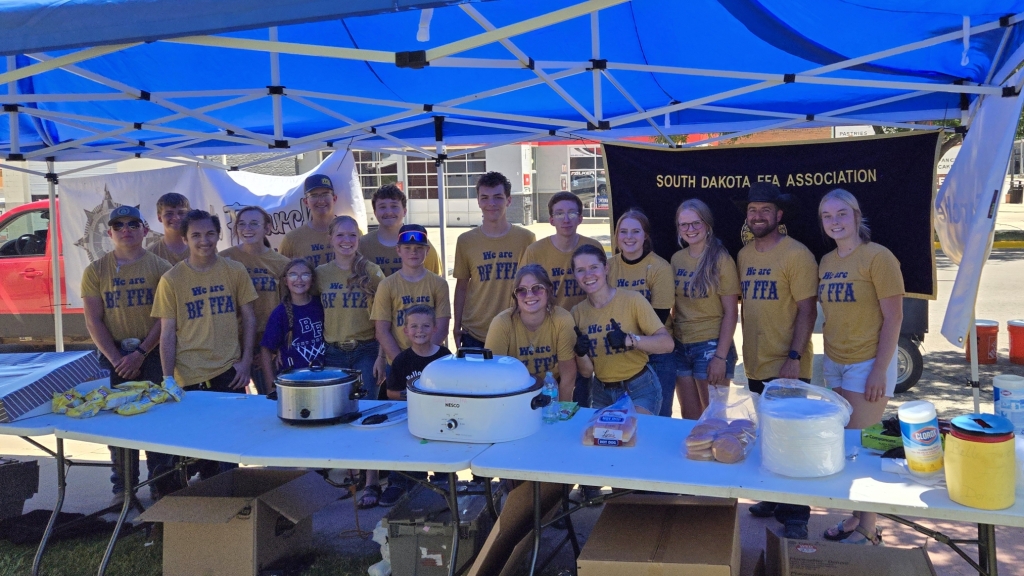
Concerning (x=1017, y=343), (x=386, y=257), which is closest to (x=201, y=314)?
(x=386, y=257)

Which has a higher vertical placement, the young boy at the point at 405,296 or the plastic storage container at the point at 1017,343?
the young boy at the point at 405,296

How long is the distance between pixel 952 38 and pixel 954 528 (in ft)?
7.87

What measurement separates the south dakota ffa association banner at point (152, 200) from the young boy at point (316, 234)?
182 cm

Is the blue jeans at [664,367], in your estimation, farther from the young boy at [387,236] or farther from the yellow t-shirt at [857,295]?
the young boy at [387,236]

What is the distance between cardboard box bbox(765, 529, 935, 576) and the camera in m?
2.87

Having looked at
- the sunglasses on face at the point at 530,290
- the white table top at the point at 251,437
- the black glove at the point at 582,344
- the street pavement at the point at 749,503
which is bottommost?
the street pavement at the point at 749,503

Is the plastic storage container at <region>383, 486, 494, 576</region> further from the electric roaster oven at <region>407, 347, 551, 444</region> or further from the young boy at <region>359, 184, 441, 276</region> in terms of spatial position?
the young boy at <region>359, 184, 441, 276</region>

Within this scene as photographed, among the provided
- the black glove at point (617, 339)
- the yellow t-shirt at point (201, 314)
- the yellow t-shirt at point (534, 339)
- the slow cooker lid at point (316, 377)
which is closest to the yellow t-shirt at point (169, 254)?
the yellow t-shirt at point (201, 314)

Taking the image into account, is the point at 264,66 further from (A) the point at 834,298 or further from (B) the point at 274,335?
(A) the point at 834,298

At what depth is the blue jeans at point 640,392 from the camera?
3.99 m

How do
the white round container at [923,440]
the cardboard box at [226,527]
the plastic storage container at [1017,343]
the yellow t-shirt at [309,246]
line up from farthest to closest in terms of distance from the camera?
1. the plastic storage container at [1017,343]
2. the yellow t-shirt at [309,246]
3. the cardboard box at [226,527]
4. the white round container at [923,440]

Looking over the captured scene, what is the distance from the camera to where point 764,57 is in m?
4.75

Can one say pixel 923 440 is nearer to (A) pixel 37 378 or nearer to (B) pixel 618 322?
(B) pixel 618 322

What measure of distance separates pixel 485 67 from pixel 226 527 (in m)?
2.47
